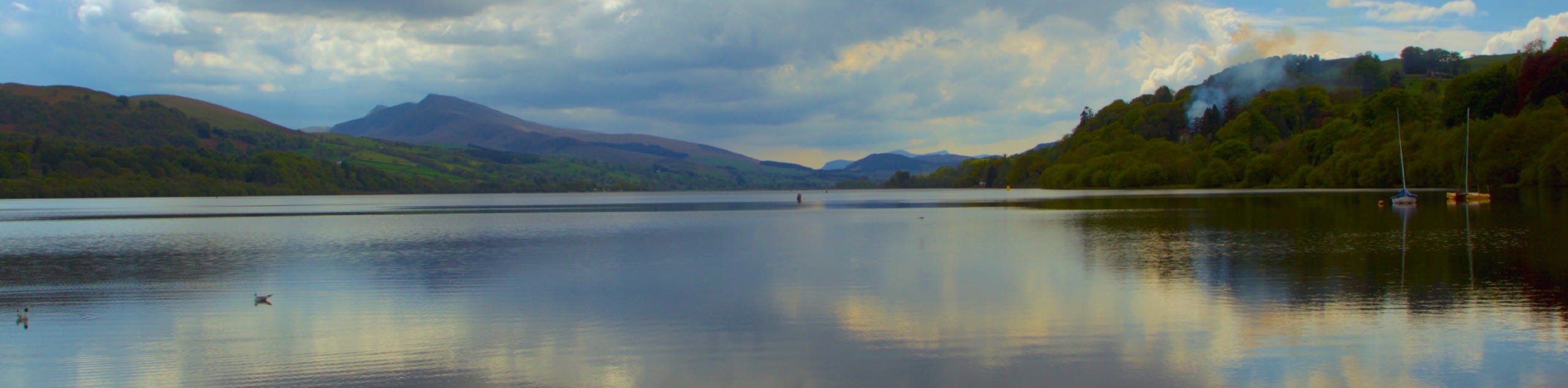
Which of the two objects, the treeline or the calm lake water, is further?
the treeline

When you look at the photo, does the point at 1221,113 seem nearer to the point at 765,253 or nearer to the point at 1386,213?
the point at 1386,213

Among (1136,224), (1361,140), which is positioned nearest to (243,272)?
(1136,224)

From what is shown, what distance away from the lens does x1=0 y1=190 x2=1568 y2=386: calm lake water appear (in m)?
12.1

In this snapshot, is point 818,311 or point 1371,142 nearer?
point 818,311

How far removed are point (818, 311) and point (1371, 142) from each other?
4515 inches

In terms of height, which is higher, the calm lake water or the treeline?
the treeline

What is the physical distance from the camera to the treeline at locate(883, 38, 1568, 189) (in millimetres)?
83625

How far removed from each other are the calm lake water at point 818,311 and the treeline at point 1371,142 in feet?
181

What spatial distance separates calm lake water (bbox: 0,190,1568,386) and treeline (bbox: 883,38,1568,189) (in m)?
55.3

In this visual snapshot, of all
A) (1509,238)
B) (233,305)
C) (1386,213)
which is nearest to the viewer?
(233,305)

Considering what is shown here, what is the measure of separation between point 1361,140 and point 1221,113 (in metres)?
82.3

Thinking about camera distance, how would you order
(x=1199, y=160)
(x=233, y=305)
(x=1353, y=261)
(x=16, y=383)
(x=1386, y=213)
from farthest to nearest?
(x=1199, y=160) < (x=1386, y=213) < (x=1353, y=261) < (x=233, y=305) < (x=16, y=383)

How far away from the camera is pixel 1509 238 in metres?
30.1

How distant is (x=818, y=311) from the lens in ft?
57.0
